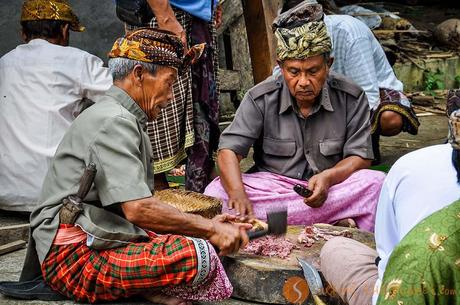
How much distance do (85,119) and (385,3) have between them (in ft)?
33.9

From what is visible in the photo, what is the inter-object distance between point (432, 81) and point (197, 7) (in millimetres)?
6318

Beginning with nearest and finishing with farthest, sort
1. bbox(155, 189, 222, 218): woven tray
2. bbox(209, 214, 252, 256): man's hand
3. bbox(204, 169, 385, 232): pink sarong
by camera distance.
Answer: bbox(209, 214, 252, 256): man's hand → bbox(155, 189, 222, 218): woven tray → bbox(204, 169, 385, 232): pink sarong

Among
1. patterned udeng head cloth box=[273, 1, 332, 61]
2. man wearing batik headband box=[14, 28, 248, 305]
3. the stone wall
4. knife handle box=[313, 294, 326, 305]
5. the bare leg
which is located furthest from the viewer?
the stone wall

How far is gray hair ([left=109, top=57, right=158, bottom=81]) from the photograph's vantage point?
3.96 m

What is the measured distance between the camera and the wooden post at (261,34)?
7.38 meters

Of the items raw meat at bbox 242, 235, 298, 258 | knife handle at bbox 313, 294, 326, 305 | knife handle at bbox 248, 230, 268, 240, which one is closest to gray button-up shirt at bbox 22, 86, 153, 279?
knife handle at bbox 248, 230, 268, 240

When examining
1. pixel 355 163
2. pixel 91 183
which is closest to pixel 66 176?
pixel 91 183

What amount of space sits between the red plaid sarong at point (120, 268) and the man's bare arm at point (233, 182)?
1100mm

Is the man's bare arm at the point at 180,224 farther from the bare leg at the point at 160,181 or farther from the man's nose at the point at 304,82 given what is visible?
the bare leg at the point at 160,181

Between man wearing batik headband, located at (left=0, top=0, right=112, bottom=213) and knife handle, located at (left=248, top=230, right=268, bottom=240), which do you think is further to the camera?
man wearing batik headband, located at (left=0, top=0, right=112, bottom=213)

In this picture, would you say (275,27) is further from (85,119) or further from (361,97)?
(85,119)

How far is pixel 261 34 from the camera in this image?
7.54 m

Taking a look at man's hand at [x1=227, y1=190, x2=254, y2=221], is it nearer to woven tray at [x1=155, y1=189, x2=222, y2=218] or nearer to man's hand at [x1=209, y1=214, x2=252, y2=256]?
woven tray at [x1=155, y1=189, x2=222, y2=218]

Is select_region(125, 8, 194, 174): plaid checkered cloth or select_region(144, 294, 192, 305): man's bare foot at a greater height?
select_region(125, 8, 194, 174): plaid checkered cloth
